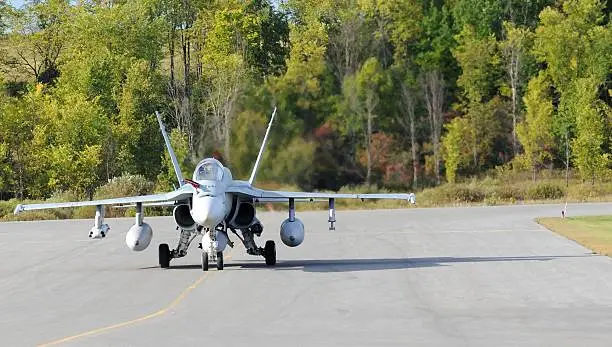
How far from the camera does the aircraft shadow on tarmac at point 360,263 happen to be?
21.7 meters

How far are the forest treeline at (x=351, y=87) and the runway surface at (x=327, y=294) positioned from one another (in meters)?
11.2

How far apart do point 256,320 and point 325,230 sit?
1996 cm

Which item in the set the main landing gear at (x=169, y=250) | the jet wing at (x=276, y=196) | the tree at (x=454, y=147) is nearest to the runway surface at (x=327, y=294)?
the main landing gear at (x=169, y=250)

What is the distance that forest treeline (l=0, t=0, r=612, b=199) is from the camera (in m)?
43.6

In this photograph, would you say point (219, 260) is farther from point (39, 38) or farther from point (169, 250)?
point (39, 38)

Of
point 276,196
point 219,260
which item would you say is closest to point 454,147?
point 276,196

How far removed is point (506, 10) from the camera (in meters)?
73.1

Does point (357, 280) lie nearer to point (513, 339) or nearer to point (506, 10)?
point (513, 339)

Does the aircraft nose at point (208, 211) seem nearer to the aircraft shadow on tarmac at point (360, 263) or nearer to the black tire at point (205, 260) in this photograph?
the black tire at point (205, 260)

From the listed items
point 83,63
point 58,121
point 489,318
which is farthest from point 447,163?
point 489,318

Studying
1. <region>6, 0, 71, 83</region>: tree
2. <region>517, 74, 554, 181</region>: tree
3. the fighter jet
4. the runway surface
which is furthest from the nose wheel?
<region>6, 0, 71, 83</region>: tree

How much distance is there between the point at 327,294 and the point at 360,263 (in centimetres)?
576

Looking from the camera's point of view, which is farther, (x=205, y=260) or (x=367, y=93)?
(x=367, y=93)

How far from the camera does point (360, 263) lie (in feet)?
74.9
